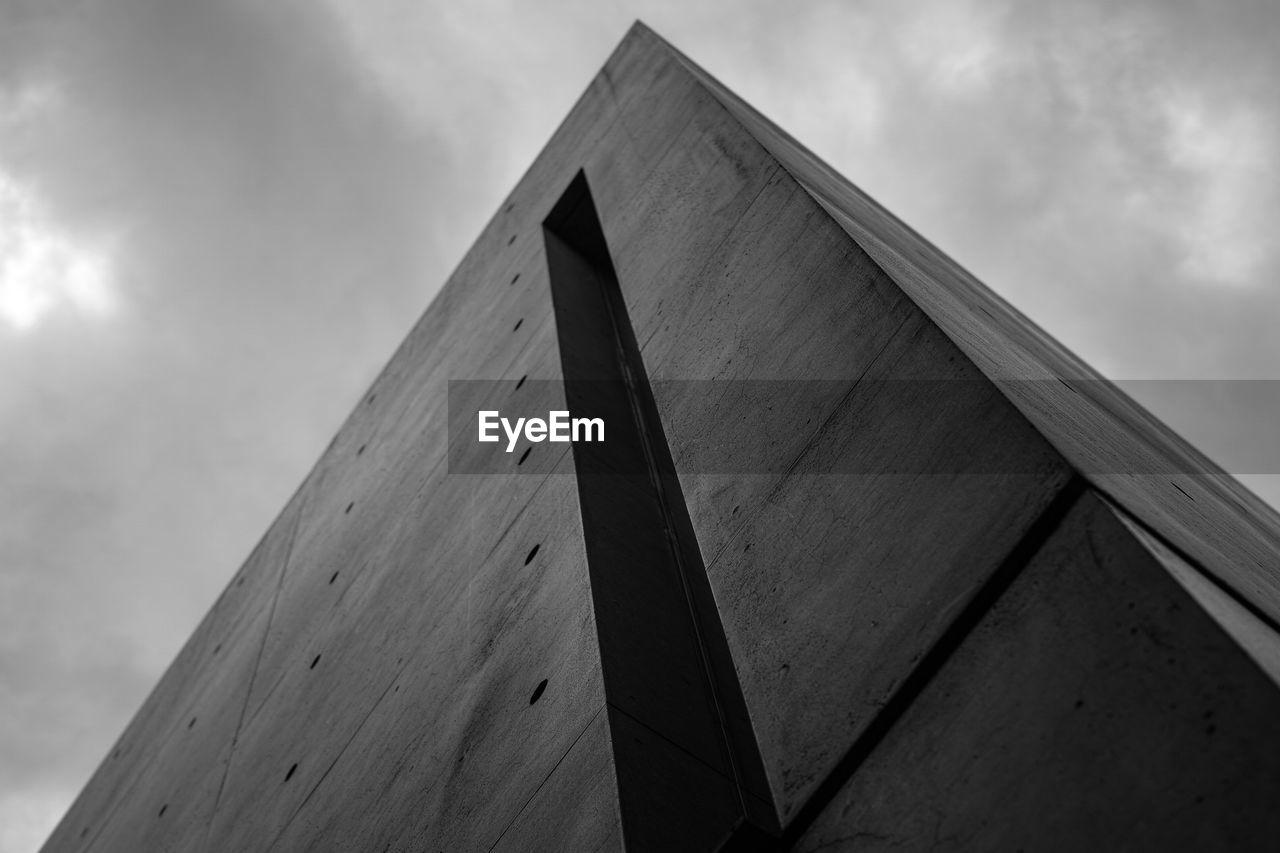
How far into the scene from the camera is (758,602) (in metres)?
3.93

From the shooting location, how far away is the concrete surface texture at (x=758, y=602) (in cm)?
277

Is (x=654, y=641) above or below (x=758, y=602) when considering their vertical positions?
above

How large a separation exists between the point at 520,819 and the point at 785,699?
55.6 inches

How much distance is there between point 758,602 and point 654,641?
1.15 metres

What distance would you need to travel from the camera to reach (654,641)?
498 centimetres

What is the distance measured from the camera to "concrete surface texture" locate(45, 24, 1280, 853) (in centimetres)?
277

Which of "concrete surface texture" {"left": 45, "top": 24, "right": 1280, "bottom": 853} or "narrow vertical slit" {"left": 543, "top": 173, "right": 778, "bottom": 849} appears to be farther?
"narrow vertical slit" {"left": 543, "top": 173, "right": 778, "bottom": 849}

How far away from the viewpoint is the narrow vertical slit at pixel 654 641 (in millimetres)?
4043

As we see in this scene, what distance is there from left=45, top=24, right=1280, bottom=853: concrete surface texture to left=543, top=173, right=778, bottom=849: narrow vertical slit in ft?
0.06

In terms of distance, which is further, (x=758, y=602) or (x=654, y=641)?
(x=654, y=641)

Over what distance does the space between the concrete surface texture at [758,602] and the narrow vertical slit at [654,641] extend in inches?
0.7

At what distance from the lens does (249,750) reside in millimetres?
8406

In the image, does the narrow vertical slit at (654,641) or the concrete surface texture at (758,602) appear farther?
the narrow vertical slit at (654,641)

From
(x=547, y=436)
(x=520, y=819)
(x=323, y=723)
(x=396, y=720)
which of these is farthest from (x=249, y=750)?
(x=520, y=819)
